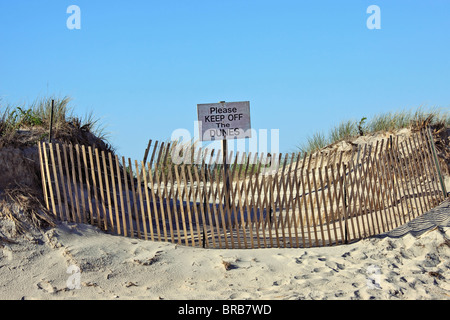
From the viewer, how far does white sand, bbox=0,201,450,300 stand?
19.6 ft

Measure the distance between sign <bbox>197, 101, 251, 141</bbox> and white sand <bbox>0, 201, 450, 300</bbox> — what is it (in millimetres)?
2274

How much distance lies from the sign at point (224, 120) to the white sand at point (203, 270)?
227cm

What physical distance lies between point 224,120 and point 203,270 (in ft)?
10.2

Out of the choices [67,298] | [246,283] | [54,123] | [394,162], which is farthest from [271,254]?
[54,123]

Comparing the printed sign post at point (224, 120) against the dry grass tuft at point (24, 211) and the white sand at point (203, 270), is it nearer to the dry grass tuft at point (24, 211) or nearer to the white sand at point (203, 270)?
the white sand at point (203, 270)

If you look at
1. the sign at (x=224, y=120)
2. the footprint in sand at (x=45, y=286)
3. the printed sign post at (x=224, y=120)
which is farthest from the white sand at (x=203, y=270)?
the sign at (x=224, y=120)

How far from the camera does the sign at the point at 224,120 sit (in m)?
8.56

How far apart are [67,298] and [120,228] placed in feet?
5.79

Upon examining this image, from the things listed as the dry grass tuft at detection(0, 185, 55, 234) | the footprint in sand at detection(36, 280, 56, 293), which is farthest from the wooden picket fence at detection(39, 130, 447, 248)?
the footprint in sand at detection(36, 280, 56, 293)

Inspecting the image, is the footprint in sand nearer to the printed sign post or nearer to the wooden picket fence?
the wooden picket fence

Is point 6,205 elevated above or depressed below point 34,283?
above

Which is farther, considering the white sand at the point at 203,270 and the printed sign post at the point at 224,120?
the printed sign post at the point at 224,120

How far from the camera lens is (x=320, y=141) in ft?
49.5
